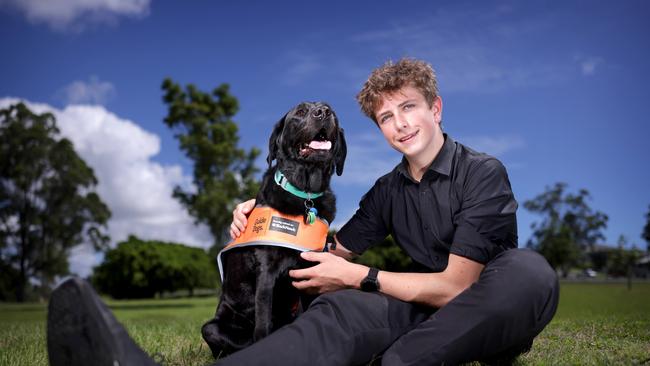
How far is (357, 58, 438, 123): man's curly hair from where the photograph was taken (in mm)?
4059

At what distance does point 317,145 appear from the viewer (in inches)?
169

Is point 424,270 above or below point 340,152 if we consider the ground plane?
below

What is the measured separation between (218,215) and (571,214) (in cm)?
6404

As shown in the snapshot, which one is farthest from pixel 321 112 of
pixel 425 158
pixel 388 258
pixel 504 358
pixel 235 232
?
pixel 388 258

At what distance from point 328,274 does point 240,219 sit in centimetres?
99

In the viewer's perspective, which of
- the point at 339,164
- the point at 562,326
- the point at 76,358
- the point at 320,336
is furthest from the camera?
the point at 562,326

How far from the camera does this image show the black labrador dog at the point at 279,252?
3824 mm

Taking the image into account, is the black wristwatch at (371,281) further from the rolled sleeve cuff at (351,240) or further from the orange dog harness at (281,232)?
the rolled sleeve cuff at (351,240)

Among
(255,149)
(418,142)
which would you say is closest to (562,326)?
(418,142)

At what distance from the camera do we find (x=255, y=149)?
99.3 ft

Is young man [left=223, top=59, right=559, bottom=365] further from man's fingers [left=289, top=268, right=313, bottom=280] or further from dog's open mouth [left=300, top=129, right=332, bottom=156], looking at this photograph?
dog's open mouth [left=300, top=129, right=332, bottom=156]

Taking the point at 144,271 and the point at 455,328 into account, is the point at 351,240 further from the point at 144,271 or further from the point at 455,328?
the point at 144,271

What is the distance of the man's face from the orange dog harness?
2.81ft

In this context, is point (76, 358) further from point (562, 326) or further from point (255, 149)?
point (255, 149)
